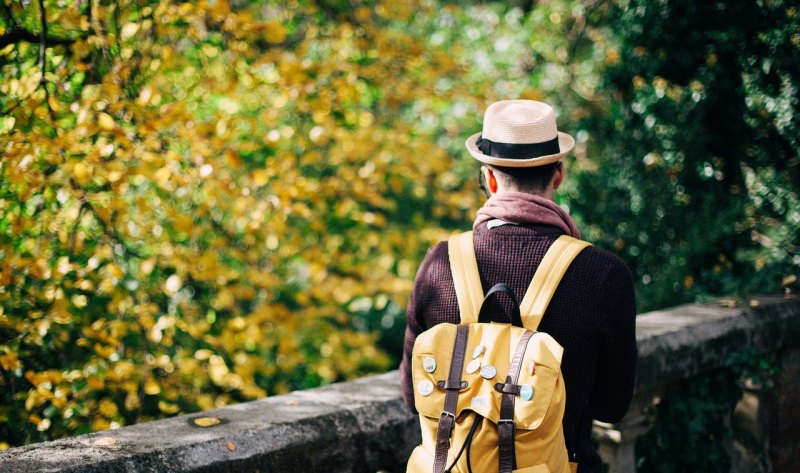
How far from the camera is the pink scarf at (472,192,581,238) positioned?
1896 mm

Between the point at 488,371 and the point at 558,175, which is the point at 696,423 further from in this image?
the point at 488,371

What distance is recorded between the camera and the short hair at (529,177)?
196 centimetres

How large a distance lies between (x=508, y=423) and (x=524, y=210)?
56cm

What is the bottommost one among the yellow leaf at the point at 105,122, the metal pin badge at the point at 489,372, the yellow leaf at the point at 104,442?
the yellow leaf at the point at 104,442

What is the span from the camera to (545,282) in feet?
6.03

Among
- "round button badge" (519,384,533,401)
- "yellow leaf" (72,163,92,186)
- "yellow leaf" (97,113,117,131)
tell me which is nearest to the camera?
"round button badge" (519,384,533,401)

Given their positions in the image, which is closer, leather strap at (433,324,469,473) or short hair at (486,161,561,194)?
leather strap at (433,324,469,473)

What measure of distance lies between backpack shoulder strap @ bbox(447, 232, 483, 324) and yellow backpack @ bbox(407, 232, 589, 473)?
1cm


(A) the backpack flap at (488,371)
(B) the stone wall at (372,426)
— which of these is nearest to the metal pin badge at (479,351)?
(A) the backpack flap at (488,371)

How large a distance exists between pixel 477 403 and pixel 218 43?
338cm

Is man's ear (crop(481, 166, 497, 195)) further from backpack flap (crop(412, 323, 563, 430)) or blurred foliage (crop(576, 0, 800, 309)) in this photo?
blurred foliage (crop(576, 0, 800, 309))

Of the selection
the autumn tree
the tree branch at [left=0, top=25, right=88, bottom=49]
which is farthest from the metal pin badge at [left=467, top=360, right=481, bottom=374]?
the tree branch at [left=0, top=25, right=88, bottom=49]

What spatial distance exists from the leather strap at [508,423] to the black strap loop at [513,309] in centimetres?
12

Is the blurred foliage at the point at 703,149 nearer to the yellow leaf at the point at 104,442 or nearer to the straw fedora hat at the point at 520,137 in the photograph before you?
the straw fedora hat at the point at 520,137
